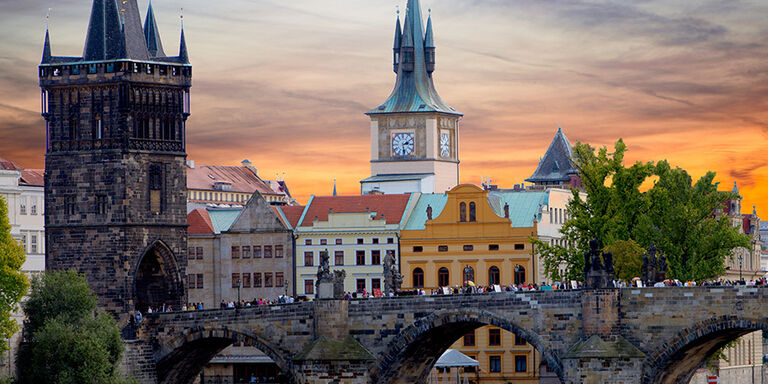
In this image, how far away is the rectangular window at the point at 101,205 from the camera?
106 meters

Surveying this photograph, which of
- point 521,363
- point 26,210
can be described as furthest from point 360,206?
point 26,210

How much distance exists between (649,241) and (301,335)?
2271 centimetres

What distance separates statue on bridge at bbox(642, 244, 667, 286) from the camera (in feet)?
310

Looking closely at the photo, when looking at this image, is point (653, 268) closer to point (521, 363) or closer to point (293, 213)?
point (521, 363)

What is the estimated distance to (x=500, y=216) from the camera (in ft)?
425

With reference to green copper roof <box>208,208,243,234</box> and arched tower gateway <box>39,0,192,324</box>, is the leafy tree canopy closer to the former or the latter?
arched tower gateway <box>39,0,192,324</box>

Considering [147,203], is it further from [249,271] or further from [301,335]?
[249,271]

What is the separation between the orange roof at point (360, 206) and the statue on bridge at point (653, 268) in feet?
125

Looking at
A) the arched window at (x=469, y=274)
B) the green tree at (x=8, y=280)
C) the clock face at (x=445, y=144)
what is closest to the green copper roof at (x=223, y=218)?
the arched window at (x=469, y=274)

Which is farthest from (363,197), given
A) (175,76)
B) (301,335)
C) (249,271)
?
(301,335)

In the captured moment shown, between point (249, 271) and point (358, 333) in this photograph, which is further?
point (249, 271)

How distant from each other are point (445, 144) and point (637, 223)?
204 feet

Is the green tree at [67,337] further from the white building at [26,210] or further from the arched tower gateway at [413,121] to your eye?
the arched tower gateway at [413,121]

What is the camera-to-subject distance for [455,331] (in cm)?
9931
